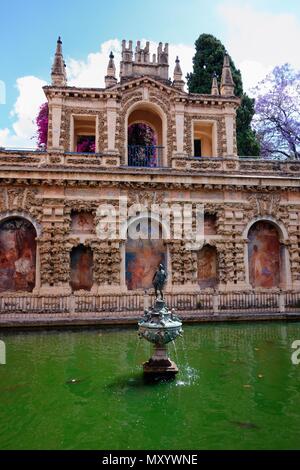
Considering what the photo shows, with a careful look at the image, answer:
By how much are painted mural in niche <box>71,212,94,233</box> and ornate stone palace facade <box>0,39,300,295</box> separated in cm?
5

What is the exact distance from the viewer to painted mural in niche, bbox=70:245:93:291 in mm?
20016

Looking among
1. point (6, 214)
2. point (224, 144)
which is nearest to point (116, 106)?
point (224, 144)

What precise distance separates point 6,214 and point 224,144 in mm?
12851

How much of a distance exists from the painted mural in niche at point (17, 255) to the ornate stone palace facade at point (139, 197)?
0.05 m

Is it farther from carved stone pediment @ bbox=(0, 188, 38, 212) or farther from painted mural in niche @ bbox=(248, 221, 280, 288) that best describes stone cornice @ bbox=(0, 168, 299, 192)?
painted mural in niche @ bbox=(248, 221, 280, 288)

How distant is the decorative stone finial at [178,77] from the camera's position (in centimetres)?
2269

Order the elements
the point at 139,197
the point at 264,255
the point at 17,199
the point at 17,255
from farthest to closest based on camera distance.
→ the point at 264,255 < the point at 139,197 < the point at 17,255 < the point at 17,199

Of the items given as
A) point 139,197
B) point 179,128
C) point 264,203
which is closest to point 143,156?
point 179,128

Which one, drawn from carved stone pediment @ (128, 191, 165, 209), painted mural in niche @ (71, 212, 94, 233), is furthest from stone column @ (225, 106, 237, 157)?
painted mural in niche @ (71, 212, 94, 233)

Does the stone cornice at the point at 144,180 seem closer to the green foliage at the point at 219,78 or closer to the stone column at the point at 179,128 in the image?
the stone column at the point at 179,128

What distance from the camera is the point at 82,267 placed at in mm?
20172

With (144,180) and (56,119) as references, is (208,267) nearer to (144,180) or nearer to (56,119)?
(144,180)

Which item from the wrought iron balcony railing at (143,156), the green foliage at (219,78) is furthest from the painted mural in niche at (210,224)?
the green foliage at (219,78)

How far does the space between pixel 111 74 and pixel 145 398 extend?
19952 mm
